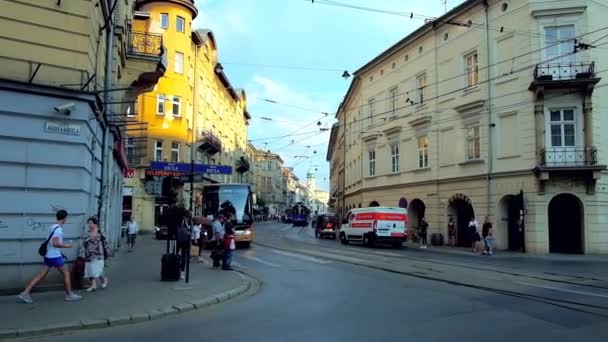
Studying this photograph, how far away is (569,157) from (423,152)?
1059cm

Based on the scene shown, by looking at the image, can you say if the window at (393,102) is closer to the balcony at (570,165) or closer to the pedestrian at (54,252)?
the balcony at (570,165)

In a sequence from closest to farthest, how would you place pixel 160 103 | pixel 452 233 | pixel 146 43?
1. pixel 146 43
2. pixel 452 233
3. pixel 160 103

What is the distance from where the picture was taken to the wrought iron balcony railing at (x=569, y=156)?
24219mm

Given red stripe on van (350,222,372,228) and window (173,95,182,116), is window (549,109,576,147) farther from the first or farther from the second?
window (173,95,182,116)

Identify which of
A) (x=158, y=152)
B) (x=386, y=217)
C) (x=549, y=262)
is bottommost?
(x=549, y=262)

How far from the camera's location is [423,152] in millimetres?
34062

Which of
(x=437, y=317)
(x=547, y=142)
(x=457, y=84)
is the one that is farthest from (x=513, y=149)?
(x=437, y=317)

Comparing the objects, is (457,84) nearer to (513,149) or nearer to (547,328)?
(513,149)

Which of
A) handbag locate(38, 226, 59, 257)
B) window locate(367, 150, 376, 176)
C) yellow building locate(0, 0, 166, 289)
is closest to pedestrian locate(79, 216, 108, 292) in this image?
yellow building locate(0, 0, 166, 289)

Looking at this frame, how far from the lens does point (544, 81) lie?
2445 cm

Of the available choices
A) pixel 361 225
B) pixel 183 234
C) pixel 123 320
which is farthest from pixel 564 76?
pixel 123 320

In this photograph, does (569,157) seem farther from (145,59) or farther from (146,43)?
(146,43)

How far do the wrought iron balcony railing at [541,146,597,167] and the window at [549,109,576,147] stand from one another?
416 millimetres

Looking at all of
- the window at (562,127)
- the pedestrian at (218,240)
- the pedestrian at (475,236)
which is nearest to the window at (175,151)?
the pedestrian at (475,236)
